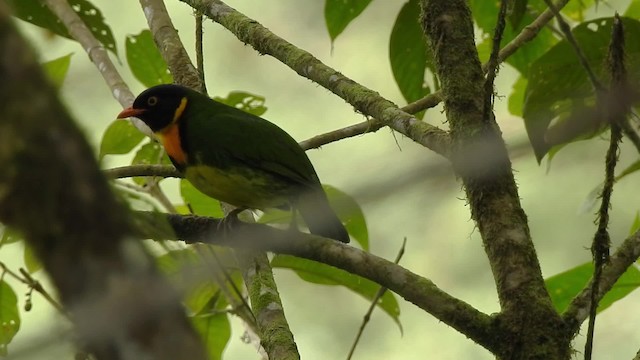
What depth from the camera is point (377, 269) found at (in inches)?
72.6

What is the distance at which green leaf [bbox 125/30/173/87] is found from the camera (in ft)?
11.7

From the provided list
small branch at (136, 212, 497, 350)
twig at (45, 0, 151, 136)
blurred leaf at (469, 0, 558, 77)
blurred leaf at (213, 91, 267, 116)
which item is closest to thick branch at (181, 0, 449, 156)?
small branch at (136, 212, 497, 350)

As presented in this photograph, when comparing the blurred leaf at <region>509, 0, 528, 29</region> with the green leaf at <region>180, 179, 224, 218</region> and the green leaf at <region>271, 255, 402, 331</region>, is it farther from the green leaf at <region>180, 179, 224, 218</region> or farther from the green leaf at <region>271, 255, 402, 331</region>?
the green leaf at <region>180, 179, 224, 218</region>

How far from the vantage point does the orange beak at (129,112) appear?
334 cm

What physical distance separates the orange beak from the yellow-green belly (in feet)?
1.28

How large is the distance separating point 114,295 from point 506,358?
113 cm

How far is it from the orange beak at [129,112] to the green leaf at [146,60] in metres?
0.27

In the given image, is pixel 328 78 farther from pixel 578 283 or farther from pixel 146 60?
pixel 146 60

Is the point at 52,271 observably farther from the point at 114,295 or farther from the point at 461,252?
the point at 461,252

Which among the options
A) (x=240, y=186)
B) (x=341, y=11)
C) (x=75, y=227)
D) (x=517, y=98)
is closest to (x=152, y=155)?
(x=240, y=186)

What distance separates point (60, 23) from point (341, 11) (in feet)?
3.53

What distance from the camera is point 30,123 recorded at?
75cm

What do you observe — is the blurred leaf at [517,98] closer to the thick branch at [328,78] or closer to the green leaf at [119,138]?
the thick branch at [328,78]

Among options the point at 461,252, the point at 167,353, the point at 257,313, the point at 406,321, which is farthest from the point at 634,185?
the point at 167,353
